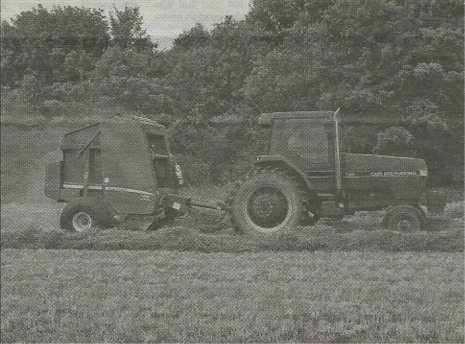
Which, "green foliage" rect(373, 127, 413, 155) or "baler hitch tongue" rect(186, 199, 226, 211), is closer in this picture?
"green foliage" rect(373, 127, 413, 155)

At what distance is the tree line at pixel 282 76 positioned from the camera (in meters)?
2.99

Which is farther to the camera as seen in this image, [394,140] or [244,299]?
[244,299]

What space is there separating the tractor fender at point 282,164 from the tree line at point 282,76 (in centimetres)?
6

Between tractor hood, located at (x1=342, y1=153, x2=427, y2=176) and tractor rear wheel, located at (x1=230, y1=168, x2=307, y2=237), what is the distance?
0.28 meters

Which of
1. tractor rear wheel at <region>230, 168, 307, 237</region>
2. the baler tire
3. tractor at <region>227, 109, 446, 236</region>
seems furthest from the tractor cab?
the baler tire

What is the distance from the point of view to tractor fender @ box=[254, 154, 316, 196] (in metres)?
3.16

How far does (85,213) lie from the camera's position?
3379 millimetres

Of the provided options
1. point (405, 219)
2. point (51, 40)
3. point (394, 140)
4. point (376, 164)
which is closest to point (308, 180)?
point (376, 164)

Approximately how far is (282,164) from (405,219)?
71cm

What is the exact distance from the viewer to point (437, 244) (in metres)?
3.36

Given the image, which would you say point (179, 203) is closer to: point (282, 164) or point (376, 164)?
point (282, 164)

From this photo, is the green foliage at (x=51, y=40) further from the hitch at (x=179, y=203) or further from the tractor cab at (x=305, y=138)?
the tractor cab at (x=305, y=138)

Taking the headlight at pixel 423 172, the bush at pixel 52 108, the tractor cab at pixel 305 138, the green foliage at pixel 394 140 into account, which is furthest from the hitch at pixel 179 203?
the headlight at pixel 423 172

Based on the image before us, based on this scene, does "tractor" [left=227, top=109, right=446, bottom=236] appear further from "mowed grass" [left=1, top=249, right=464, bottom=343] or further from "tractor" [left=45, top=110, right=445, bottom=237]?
"mowed grass" [left=1, top=249, right=464, bottom=343]
